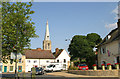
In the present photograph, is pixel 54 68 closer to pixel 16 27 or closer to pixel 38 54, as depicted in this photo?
pixel 38 54

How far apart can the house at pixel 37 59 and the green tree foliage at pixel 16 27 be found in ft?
135

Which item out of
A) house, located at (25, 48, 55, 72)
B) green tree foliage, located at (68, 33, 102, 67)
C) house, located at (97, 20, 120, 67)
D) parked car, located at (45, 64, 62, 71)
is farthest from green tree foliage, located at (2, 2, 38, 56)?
house, located at (25, 48, 55, 72)

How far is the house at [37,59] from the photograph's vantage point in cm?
5737

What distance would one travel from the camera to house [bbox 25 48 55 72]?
2259 inches

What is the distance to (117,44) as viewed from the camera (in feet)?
101

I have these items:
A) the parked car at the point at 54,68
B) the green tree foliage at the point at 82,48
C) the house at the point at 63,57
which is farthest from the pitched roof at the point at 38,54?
the parked car at the point at 54,68

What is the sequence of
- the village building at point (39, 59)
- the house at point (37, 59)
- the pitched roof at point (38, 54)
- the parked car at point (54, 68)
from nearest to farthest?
the parked car at point (54, 68)
the village building at point (39, 59)
the house at point (37, 59)
the pitched roof at point (38, 54)

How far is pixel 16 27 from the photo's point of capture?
16312 mm

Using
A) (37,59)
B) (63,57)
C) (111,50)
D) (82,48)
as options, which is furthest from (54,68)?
(63,57)

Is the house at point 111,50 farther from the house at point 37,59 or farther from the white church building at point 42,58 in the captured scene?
the house at point 37,59

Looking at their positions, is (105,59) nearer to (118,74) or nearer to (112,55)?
(112,55)

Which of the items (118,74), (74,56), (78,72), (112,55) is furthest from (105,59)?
(74,56)

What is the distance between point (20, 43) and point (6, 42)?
142 centimetres

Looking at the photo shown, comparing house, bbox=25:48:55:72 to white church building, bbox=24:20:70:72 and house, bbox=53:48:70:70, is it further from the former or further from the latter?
house, bbox=53:48:70:70
